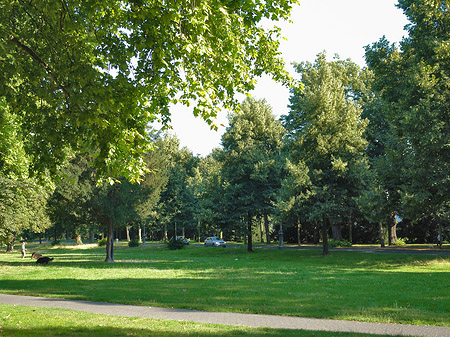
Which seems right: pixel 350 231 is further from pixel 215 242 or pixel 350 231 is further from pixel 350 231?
pixel 215 242

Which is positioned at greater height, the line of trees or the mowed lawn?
the line of trees

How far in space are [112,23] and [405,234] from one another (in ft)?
148

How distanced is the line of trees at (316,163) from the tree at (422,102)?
2.8 inches

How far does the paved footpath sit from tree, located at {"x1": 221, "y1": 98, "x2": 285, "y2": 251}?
2933 centimetres

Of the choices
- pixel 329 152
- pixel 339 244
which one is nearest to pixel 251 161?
pixel 329 152

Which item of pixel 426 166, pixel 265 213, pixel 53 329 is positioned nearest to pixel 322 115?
pixel 426 166

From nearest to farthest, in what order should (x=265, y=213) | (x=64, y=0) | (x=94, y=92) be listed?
(x=94, y=92) → (x=64, y=0) → (x=265, y=213)

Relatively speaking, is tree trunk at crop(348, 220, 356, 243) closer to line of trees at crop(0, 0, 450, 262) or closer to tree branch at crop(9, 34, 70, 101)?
line of trees at crop(0, 0, 450, 262)

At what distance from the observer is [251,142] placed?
42875 mm

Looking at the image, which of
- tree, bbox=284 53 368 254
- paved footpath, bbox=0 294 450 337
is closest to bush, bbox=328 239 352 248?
tree, bbox=284 53 368 254

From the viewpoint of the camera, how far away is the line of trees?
23359 millimetres

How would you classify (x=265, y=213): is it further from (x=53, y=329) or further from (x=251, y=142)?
(x=53, y=329)

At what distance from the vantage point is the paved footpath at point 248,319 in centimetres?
878

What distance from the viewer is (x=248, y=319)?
1006cm
